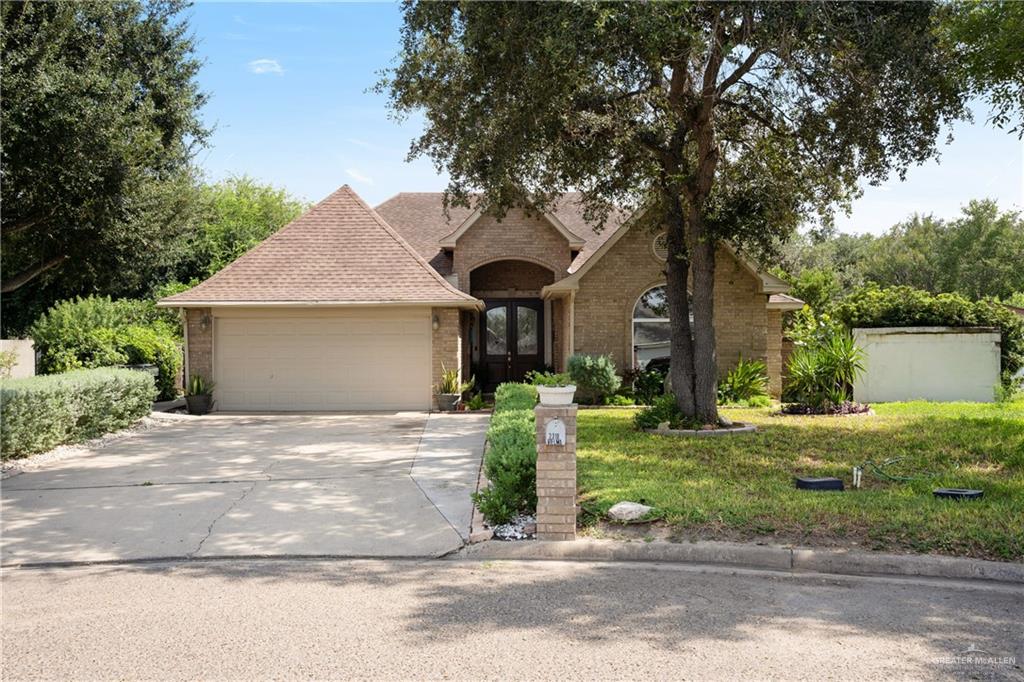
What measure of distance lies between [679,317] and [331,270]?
8.60 metres

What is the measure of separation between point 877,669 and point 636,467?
215 inches

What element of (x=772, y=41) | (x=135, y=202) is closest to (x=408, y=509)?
(x=772, y=41)

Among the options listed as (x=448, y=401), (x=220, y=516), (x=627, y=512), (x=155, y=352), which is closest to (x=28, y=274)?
(x=155, y=352)

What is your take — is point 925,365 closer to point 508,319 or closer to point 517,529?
point 508,319

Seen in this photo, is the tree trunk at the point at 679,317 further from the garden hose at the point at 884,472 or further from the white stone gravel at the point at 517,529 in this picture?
the white stone gravel at the point at 517,529

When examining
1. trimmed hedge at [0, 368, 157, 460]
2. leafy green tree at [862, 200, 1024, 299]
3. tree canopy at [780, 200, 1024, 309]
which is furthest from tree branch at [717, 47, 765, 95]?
leafy green tree at [862, 200, 1024, 299]

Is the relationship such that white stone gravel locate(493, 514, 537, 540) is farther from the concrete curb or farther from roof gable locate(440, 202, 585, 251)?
roof gable locate(440, 202, 585, 251)

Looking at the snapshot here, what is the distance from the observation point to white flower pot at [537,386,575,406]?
6.60 m

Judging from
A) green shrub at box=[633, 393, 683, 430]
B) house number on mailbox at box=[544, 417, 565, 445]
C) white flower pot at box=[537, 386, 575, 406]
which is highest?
white flower pot at box=[537, 386, 575, 406]

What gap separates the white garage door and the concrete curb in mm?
11726

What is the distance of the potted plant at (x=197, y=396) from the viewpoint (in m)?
17.5

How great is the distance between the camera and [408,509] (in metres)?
8.03

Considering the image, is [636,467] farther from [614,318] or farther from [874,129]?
[614,318]

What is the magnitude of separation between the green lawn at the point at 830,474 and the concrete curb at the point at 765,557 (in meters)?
0.24
